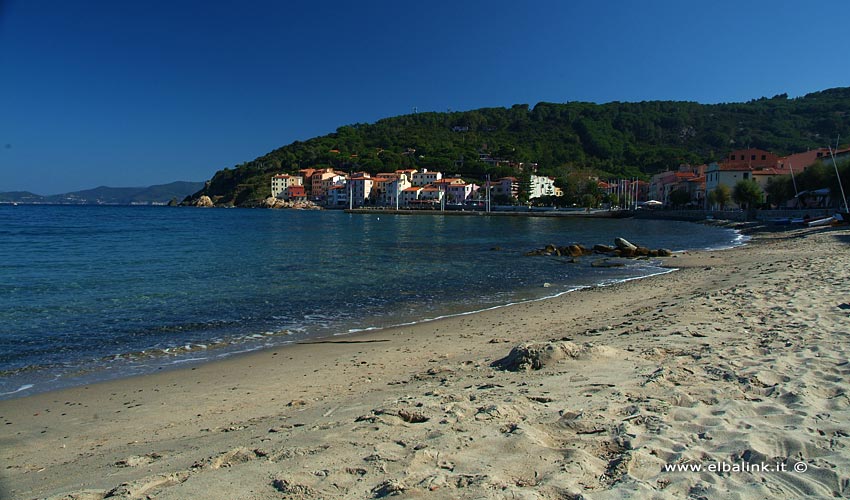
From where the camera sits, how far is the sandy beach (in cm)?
324

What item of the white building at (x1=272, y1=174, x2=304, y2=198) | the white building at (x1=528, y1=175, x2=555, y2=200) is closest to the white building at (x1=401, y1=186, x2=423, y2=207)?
the white building at (x1=528, y1=175, x2=555, y2=200)

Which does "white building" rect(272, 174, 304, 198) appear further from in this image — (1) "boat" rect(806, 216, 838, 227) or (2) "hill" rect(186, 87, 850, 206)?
(1) "boat" rect(806, 216, 838, 227)

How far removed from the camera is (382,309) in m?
12.6

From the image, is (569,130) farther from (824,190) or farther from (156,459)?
(156,459)

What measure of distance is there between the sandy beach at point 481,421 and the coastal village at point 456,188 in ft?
304

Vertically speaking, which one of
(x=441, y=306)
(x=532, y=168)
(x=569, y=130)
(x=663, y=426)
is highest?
(x=569, y=130)

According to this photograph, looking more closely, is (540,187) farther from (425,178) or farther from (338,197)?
(338,197)

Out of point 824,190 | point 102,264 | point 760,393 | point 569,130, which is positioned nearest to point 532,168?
point 569,130

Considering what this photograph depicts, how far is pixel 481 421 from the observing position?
4258 mm

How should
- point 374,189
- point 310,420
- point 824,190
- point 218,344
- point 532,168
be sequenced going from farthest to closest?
point 532,168 → point 374,189 → point 824,190 → point 218,344 → point 310,420

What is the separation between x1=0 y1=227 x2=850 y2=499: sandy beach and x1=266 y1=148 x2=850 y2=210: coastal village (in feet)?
304

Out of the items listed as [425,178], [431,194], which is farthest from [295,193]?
[431,194]

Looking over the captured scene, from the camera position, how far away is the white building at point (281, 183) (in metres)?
161

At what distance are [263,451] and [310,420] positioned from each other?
0.94 metres
